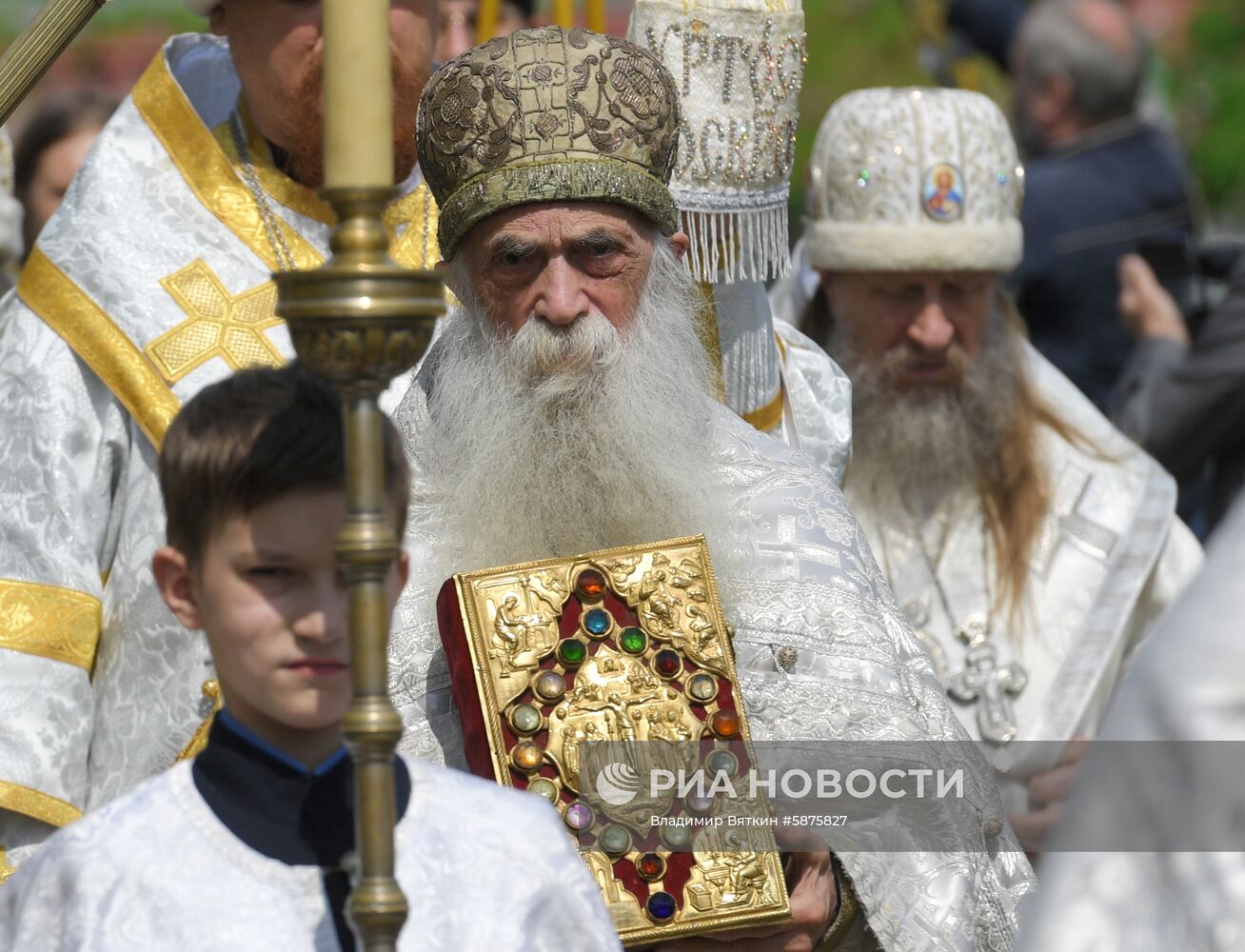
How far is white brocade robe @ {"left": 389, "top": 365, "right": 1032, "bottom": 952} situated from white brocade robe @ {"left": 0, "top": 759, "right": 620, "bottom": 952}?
38.8 inches

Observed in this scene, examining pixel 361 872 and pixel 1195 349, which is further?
pixel 1195 349

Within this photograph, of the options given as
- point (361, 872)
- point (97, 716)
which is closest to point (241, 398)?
point (361, 872)

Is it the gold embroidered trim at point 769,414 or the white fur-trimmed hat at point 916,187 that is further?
the white fur-trimmed hat at point 916,187

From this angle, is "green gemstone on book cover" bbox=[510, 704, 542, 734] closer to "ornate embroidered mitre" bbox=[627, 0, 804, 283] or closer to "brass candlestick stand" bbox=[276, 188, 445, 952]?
"brass candlestick stand" bbox=[276, 188, 445, 952]

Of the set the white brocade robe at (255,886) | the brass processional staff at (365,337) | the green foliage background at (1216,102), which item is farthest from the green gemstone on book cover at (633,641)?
the green foliage background at (1216,102)

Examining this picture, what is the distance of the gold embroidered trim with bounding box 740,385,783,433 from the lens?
4676mm

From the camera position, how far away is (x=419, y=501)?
151 inches

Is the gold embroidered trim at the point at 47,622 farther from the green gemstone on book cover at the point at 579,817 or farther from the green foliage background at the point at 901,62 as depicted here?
the green foliage background at the point at 901,62

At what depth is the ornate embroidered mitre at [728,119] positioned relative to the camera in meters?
4.46

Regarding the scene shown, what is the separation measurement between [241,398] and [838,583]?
1399mm

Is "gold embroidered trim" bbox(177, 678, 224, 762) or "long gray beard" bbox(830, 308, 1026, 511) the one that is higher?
"long gray beard" bbox(830, 308, 1026, 511)

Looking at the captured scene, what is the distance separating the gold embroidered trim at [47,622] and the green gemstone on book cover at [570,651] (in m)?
1.02

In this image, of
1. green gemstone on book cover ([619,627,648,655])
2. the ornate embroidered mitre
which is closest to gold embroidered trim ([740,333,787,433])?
the ornate embroidered mitre

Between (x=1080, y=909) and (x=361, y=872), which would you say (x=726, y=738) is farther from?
(x=1080, y=909)
